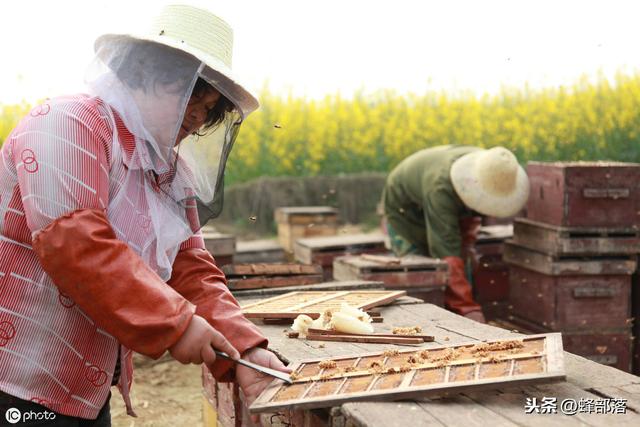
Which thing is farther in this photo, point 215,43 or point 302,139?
point 302,139

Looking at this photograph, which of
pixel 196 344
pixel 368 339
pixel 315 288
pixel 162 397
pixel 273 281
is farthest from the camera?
pixel 162 397

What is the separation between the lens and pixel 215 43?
1.89 meters

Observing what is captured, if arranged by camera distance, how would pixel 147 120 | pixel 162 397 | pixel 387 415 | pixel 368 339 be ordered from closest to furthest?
pixel 387 415, pixel 147 120, pixel 368 339, pixel 162 397

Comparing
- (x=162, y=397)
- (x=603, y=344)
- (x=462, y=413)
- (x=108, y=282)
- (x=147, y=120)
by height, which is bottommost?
(x=162, y=397)

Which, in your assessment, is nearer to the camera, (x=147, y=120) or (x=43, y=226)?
(x=43, y=226)

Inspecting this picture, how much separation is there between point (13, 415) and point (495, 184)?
3.74m

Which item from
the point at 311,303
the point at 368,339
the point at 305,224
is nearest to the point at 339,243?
the point at 305,224

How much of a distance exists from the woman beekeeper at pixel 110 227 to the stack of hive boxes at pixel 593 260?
120 inches

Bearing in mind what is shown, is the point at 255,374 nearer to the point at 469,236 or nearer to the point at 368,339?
the point at 368,339

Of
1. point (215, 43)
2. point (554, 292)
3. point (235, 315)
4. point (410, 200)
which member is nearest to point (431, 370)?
point (235, 315)

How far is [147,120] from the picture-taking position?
177 cm

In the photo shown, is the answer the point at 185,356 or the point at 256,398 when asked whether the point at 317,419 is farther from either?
the point at 185,356

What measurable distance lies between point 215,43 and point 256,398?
90 centimetres

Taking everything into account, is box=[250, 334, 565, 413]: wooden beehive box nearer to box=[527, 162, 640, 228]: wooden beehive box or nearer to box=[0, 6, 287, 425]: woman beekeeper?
box=[0, 6, 287, 425]: woman beekeeper
